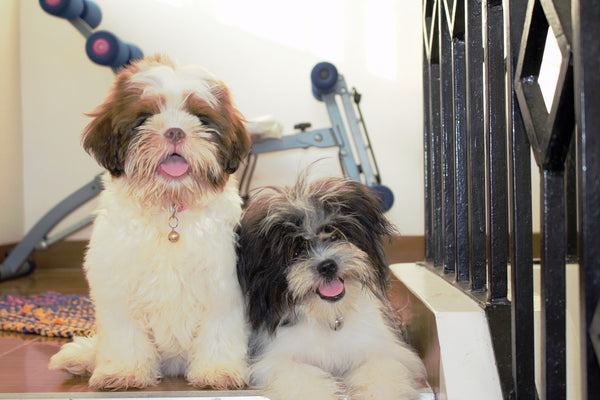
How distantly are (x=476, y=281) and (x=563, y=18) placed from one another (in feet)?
2.80

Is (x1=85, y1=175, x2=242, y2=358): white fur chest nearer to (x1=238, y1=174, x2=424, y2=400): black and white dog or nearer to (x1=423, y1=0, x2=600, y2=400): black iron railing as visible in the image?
(x1=238, y1=174, x2=424, y2=400): black and white dog

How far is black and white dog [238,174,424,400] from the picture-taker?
62.5 inches

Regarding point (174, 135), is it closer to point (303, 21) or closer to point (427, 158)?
point (427, 158)

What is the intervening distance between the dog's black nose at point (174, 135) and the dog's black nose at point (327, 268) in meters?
0.50

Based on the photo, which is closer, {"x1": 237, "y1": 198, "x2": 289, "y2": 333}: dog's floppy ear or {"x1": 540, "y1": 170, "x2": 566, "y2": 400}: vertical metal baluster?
{"x1": 540, "y1": 170, "x2": 566, "y2": 400}: vertical metal baluster

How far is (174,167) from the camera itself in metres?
1.54

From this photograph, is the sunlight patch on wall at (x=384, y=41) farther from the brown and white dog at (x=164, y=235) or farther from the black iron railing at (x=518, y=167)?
the brown and white dog at (x=164, y=235)

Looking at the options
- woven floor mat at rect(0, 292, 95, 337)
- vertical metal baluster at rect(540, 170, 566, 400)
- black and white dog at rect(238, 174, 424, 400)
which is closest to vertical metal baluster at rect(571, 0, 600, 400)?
vertical metal baluster at rect(540, 170, 566, 400)

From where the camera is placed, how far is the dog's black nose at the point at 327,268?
1.58 metres

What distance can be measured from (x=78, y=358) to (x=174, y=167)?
707 mm

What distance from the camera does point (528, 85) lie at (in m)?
1.07

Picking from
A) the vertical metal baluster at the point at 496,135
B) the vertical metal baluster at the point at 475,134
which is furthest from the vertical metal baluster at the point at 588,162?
the vertical metal baluster at the point at 475,134

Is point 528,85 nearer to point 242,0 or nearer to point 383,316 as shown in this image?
point 383,316

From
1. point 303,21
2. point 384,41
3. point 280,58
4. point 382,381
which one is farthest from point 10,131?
point 382,381
